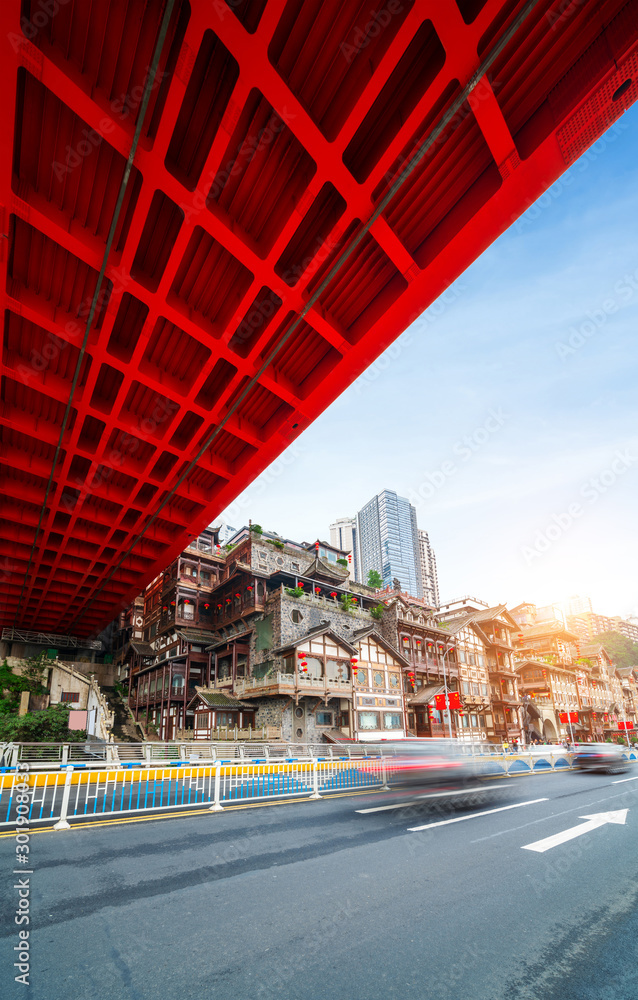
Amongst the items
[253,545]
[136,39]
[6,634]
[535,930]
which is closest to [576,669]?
[253,545]

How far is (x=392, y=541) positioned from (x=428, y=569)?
23.5 meters

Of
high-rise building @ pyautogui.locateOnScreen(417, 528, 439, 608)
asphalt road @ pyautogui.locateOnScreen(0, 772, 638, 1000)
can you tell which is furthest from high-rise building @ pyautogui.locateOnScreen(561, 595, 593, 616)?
asphalt road @ pyautogui.locateOnScreen(0, 772, 638, 1000)

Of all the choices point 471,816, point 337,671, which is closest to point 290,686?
point 337,671

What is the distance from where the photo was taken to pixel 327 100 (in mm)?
6484

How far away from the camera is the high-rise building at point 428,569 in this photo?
175 meters

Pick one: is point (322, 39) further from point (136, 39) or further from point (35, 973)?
point (35, 973)

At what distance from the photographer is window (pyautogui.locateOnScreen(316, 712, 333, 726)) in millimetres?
31250

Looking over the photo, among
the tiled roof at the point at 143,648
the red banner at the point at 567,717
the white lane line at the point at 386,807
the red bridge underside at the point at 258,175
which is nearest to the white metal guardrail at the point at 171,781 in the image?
the white lane line at the point at 386,807

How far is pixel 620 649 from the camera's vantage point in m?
105

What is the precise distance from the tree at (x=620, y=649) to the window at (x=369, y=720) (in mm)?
75896

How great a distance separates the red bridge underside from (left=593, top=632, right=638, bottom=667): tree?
102m

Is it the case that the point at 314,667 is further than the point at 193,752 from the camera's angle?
Yes
